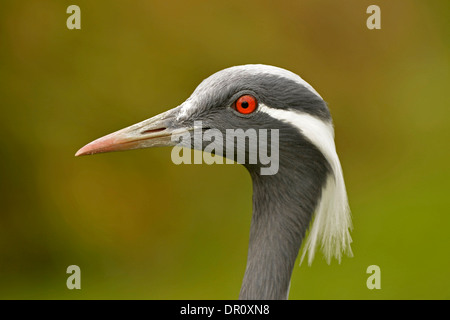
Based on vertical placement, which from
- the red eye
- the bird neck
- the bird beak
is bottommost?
the bird neck

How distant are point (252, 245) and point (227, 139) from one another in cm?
61

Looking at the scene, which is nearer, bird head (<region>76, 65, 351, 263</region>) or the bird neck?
bird head (<region>76, 65, 351, 263</region>)

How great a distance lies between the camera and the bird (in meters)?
3.02

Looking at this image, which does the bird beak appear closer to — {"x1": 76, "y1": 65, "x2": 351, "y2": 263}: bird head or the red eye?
{"x1": 76, "y1": 65, "x2": 351, "y2": 263}: bird head

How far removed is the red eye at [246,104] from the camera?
9.97 feet

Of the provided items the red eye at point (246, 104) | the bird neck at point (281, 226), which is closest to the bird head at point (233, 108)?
the red eye at point (246, 104)

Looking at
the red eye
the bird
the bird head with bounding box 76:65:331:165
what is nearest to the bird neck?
the bird

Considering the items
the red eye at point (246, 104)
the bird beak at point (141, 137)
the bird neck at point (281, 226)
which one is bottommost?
the bird neck at point (281, 226)

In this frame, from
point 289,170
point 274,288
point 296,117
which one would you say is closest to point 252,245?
point 274,288

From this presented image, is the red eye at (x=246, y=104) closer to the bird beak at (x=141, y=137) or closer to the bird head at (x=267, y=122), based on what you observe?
the bird head at (x=267, y=122)

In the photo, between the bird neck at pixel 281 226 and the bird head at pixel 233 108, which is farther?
the bird neck at pixel 281 226

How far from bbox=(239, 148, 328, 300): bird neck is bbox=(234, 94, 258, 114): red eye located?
366mm

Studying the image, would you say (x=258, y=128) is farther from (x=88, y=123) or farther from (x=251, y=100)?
(x=88, y=123)

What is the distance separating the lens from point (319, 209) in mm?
3203
